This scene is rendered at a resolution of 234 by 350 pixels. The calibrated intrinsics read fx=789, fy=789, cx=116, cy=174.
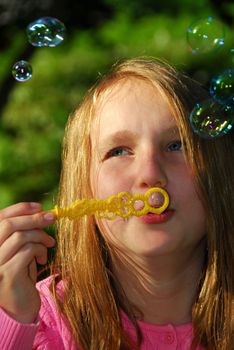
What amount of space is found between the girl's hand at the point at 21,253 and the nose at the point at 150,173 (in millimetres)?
184

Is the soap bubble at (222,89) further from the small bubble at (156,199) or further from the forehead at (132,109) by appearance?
the small bubble at (156,199)

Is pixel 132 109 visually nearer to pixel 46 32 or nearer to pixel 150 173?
pixel 150 173

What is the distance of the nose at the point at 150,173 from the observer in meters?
1.46

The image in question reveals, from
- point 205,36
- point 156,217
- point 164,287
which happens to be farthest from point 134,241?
point 205,36

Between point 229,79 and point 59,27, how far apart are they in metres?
0.45

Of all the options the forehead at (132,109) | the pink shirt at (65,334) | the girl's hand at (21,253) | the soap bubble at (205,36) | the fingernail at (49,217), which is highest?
the soap bubble at (205,36)

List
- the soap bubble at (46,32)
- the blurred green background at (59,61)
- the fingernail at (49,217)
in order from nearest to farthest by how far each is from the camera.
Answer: the fingernail at (49,217) → the soap bubble at (46,32) → the blurred green background at (59,61)

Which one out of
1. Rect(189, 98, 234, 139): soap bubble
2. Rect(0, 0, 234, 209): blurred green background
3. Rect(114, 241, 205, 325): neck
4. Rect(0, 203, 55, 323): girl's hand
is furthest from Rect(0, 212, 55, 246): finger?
Rect(0, 0, 234, 209): blurred green background

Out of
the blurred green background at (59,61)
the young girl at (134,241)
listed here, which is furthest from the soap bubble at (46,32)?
the blurred green background at (59,61)

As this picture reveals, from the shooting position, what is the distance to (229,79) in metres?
1.75

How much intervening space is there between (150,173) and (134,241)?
14cm

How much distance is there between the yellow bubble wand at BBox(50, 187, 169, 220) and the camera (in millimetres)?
1446

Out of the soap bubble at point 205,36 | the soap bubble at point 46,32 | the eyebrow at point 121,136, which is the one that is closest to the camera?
the eyebrow at point 121,136

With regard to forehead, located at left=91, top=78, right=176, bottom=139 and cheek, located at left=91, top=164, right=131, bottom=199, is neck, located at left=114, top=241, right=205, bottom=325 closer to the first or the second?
cheek, located at left=91, top=164, right=131, bottom=199
